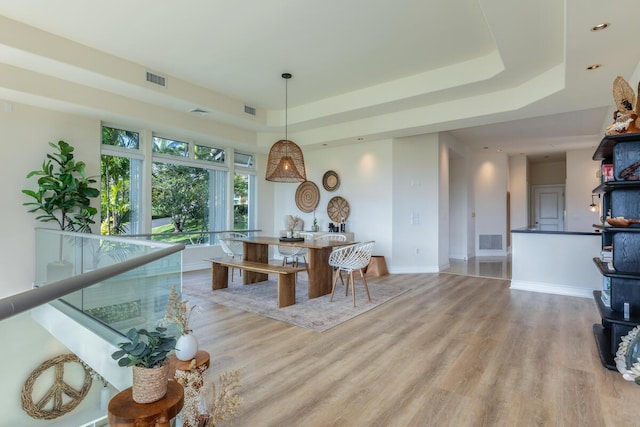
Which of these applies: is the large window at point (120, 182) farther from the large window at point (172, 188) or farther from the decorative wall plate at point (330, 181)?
the decorative wall plate at point (330, 181)

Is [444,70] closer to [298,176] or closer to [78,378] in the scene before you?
[298,176]

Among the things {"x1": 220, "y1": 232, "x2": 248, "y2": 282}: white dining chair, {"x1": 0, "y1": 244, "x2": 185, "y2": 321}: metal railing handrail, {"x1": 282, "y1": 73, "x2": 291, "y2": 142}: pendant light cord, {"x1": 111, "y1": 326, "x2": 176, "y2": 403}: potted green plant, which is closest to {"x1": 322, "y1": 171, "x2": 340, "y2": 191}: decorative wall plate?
{"x1": 282, "y1": 73, "x2": 291, "y2": 142}: pendant light cord

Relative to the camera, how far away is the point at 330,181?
7.97 metres

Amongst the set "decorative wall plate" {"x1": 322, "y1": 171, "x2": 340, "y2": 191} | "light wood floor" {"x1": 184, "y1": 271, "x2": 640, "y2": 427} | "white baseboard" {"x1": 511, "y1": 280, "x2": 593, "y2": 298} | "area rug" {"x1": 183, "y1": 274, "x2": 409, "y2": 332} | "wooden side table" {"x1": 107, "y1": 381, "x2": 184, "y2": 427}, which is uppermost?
"decorative wall plate" {"x1": 322, "y1": 171, "x2": 340, "y2": 191}

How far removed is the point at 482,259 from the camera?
30.1ft

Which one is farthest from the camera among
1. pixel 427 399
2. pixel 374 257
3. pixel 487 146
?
pixel 487 146

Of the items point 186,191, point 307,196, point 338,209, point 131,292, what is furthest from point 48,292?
point 307,196

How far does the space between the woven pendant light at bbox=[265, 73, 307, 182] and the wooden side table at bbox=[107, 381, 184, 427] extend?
13.1 feet

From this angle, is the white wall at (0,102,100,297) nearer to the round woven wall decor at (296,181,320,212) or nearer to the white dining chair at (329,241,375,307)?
the white dining chair at (329,241,375,307)

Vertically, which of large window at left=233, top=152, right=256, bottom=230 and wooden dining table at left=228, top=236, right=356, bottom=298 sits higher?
large window at left=233, top=152, right=256, bottom=230

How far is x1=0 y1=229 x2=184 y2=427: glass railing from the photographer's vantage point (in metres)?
1.23

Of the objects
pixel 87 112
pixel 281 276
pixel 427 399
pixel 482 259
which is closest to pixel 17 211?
pixel 87 112

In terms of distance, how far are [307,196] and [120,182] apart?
4.01 metres

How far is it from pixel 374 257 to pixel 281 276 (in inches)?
116
